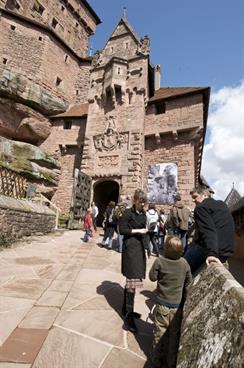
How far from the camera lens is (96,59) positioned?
18531 mm

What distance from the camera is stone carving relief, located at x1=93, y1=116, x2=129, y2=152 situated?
1570 cm

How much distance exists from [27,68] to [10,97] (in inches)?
145

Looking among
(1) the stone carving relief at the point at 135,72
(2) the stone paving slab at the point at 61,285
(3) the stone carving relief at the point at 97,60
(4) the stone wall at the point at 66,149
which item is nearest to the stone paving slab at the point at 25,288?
(2) the stone paving slab at the point at 61,285

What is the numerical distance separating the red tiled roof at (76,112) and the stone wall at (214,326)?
18445 millimetres

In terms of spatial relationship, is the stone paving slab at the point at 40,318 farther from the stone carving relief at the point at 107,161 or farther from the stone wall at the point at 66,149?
the stone wall at the point at 66,149

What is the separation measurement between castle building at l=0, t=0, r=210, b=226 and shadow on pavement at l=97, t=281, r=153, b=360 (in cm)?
956

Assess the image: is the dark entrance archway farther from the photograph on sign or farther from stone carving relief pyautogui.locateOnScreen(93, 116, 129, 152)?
the photograph on sign

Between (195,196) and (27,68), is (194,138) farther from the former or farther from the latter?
(27,68)

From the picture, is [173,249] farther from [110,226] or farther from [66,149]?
[66,149]

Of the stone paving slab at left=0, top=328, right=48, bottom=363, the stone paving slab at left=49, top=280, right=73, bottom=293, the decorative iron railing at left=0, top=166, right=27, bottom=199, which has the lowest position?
the stone paving slab at left=0, top=328, right=48, bottom=363

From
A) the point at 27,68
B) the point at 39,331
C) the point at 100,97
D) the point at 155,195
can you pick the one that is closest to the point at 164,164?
the point at 155,195

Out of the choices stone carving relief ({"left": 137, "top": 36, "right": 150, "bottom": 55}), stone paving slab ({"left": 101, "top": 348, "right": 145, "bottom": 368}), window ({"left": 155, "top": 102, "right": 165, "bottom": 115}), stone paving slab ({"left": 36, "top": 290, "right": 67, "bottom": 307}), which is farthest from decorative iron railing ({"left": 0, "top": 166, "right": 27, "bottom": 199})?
stone carving relief ({"left": 137, "top": 36, "right": 150, "bottom": 55})

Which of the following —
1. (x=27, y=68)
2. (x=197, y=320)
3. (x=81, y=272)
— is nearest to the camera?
(x=197, y=320)

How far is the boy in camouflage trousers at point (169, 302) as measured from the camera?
2121 mm
